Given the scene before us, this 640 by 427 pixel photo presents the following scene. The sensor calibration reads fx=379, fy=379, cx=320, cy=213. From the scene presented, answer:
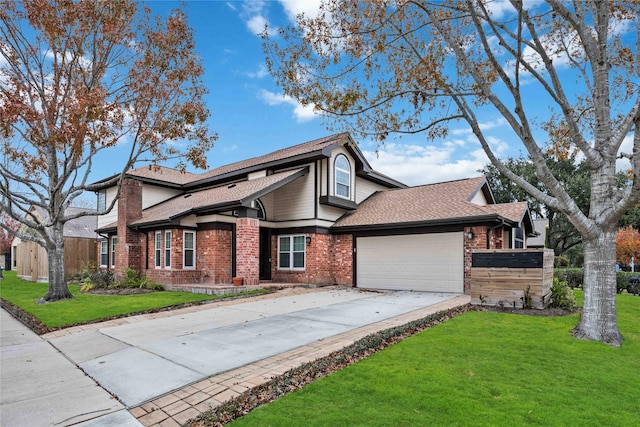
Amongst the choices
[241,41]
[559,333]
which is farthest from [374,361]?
[241,41]

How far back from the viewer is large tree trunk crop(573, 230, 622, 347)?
6.82m

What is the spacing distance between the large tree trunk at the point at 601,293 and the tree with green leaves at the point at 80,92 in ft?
41.1

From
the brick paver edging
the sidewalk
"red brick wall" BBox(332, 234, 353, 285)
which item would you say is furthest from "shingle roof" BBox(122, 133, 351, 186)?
the sidewalk

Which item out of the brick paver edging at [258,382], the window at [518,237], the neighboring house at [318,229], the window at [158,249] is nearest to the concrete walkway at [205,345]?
the brick paver edging at [258,382]

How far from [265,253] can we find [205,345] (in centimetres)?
1117

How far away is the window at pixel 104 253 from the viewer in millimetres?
21812

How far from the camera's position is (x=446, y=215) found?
14328 millimetres

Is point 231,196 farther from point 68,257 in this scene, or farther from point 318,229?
point 68,257

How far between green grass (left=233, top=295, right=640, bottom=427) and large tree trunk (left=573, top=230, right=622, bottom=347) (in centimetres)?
31

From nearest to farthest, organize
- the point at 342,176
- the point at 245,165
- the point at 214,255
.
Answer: the point at 214,255, the point at 342,176, the point at 245,165

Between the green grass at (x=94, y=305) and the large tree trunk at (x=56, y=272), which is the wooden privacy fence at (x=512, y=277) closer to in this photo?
the green grass at (x=94, y=305)

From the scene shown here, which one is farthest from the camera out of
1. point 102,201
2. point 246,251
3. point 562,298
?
point 102,201

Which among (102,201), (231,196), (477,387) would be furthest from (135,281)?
(477,387)

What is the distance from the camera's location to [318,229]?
16.5m
